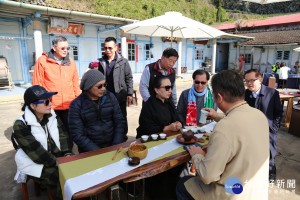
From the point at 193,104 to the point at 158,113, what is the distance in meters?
0.78

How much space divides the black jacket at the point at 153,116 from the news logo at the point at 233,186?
4.73ft

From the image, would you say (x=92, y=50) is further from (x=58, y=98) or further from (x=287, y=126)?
(x=287, y=126)

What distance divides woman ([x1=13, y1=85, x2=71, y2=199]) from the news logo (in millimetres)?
1804

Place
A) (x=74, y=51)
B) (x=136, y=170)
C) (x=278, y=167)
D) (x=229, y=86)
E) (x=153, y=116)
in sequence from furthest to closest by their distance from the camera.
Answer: (x=74, y=51), (x=278, y=167), (x=153, y=116), (x=136, y=170), (x=229, y=86)

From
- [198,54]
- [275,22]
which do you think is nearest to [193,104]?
[198,54]

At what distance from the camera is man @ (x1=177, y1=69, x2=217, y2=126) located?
128 inches

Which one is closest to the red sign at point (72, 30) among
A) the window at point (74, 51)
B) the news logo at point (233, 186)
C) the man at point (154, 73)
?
the window at point (74, 51)

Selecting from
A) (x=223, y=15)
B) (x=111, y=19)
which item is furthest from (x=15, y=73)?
(x=223, y=15)

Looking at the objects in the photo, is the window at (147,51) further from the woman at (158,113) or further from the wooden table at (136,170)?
the wooden table at (136,170)

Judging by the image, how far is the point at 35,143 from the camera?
89.7 inches

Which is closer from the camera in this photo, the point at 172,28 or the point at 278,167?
the point at 278,167

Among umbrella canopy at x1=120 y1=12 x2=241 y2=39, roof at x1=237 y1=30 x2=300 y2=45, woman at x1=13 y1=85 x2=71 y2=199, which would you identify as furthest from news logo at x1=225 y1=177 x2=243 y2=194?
roof at x1=237 y1=30 x2=300 y2=45

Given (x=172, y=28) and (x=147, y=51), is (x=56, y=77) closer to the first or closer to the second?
(x=172, y=28)

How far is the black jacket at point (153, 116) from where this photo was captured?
2.84 meters
